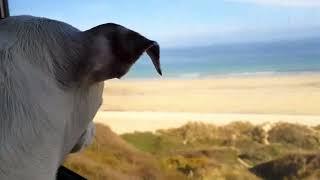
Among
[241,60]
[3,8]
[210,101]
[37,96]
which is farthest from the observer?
[210,101]

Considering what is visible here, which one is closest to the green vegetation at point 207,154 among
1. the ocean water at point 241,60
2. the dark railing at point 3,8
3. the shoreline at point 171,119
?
the shoreline at point 171,119

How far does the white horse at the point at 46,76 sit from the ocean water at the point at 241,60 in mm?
955

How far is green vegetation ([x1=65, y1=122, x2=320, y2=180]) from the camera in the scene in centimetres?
161

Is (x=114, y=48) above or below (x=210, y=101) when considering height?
above

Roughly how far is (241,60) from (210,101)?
0.18m

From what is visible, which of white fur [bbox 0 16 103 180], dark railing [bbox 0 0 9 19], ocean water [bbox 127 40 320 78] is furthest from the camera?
ocean water [bbox 127 40 320 78]

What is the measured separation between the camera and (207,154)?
1697mm

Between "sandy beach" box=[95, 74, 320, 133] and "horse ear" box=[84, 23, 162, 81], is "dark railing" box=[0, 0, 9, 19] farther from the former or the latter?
"horse ear" box=[84, 23, 162, 81]

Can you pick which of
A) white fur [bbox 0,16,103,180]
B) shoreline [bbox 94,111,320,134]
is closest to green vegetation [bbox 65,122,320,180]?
shoreline [bbox 94,111,320,134]

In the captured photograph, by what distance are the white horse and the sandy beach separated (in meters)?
1.09

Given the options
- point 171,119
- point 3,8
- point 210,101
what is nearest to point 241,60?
point 210,101

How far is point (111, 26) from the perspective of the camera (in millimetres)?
510

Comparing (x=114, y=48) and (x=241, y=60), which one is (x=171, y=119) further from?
(x=114, y=48)

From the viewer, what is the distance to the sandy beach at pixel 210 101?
5.24 feet
